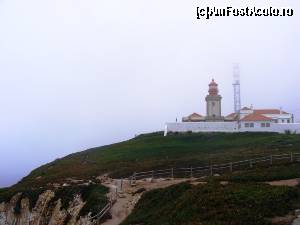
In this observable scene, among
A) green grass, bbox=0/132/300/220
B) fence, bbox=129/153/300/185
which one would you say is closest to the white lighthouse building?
green grass, bbox=0/132/300/220

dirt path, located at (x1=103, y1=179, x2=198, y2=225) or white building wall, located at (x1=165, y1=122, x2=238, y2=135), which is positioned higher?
white building wall, located at (x1=165, y1=122, x2=238, y2=135)


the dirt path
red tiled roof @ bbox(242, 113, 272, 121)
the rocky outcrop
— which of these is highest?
red tiled roof @ bbox(242, 113, 272, 121)

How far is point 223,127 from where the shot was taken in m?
80.1

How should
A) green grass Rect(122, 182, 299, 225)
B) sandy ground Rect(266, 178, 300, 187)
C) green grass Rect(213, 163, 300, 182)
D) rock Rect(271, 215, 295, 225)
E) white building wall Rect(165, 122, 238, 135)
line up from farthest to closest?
white building wall Rect(165, 122, 238, 135)
green grass Rect(213, 163, 300, 182)
sandy ground Rect(266, 178, 300, 187)
green grass Rect(122, 182, 299, 225)
rock Rect(271, 215, 295, 225)

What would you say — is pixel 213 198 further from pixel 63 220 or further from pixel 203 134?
pixel 203 134

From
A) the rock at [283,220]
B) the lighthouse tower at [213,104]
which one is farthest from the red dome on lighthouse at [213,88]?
the rock at [283,220]

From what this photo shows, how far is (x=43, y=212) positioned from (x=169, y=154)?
27.8 meters

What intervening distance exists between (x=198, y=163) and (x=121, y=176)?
7.77 m

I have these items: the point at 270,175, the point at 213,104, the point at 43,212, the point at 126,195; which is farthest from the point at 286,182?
the point at 213,104

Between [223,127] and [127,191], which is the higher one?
[223,127]

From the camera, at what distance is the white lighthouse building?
78019 millimetres

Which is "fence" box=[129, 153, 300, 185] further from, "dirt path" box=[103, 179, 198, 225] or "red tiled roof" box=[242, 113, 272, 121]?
"red tiled roof" box=[242, 113, 272, 121]

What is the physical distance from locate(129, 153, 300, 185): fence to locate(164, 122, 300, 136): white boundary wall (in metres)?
36.2

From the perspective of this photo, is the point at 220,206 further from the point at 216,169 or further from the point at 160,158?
the point at 160,158
